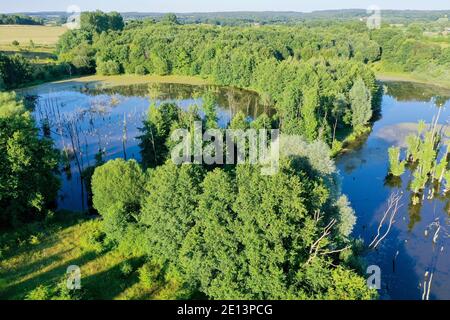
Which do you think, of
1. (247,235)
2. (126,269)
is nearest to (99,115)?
(126,269)

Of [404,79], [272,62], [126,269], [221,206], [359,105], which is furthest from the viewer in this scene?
[404,79]

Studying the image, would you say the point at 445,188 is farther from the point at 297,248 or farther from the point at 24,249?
the point at 24,249

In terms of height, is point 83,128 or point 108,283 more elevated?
point 83,128

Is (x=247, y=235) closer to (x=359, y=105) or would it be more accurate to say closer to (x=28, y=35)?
(x=359, y=105)

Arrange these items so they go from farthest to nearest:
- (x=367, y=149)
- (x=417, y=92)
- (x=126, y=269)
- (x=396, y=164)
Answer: (x=417, y=92) → (x=367, y=149) → (x=396, y=164) → (x=126, y=269)

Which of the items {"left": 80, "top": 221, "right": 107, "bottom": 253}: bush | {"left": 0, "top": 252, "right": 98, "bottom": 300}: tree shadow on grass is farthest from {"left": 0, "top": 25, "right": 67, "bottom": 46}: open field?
{"left": 0, "top": 252, "right": 98, "bottom": 300}: tree shadow on grass

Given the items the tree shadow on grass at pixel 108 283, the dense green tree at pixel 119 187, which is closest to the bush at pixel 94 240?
the dense green tree at pixel 119 187

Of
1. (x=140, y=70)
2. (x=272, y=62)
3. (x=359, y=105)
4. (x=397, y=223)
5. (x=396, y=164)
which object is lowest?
(x=397, y=223)
